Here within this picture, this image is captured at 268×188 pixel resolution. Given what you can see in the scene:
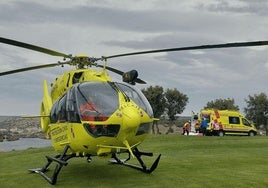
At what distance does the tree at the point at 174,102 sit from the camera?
67.6 m

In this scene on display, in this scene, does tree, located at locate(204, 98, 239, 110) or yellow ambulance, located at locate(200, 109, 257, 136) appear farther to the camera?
tree, located at locate(204, 98, 239, 110)

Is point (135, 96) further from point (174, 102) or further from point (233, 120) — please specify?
point (174, 102)

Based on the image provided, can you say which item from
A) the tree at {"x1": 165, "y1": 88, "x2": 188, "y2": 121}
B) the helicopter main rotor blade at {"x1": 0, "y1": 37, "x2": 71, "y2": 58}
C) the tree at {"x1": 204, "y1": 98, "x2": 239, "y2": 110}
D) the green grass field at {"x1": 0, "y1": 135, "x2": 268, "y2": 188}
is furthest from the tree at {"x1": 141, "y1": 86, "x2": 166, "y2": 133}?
the helicopter main rotor blade at {"x1": 0, "y1": 37, "x2": 71, "y2": 58}

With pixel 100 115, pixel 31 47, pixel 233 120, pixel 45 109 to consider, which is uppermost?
pixel 31 47

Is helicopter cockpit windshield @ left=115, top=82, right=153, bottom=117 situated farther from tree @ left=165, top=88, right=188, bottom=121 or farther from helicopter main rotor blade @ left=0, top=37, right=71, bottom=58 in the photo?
tree @ left=165, top=88, right=188, bottom=121

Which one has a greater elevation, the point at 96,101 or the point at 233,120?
the point at 233,120

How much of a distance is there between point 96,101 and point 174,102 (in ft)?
190

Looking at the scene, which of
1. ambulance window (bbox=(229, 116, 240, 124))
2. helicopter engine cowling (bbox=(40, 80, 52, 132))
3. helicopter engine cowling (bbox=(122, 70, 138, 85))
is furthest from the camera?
ambulance window (bbox=(229, 116, 240, 124))

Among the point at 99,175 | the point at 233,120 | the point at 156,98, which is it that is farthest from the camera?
the point at 156,98

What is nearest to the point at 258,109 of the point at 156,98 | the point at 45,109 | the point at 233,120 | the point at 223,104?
the point at 223,104

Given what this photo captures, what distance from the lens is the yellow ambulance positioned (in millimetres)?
40031

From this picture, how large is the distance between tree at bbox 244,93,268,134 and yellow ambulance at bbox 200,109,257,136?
94.0ft

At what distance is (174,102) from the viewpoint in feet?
224

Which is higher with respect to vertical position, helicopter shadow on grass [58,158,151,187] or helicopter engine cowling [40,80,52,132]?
helicopter engine cowling [40,80,52,132]
